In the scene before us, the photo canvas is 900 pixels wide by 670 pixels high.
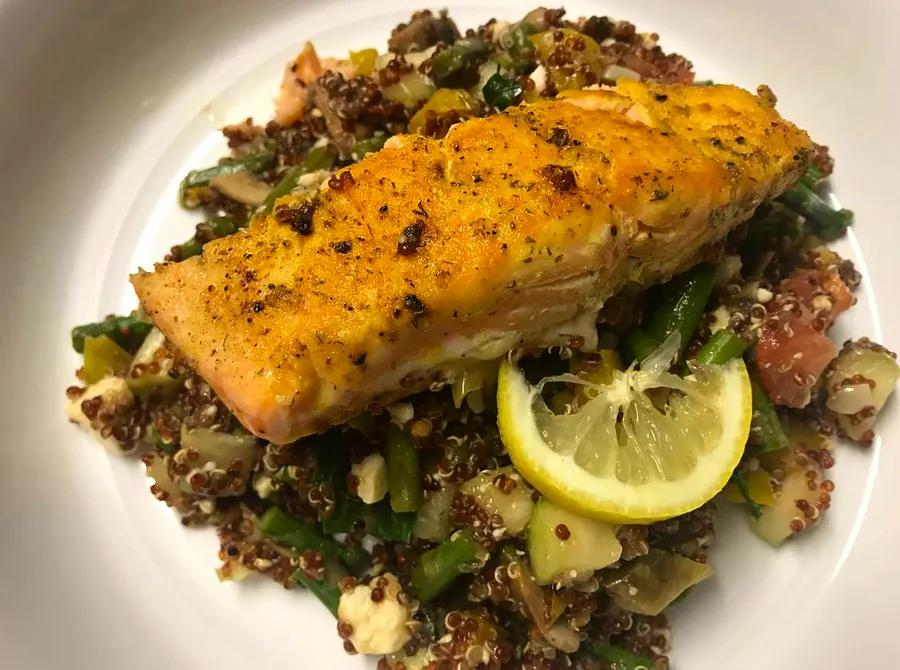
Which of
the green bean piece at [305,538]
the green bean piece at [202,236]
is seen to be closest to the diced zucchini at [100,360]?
the green bean piece at [202,236]

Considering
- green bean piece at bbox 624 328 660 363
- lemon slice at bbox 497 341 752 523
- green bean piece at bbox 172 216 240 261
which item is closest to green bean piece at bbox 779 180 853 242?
green bean piece at bbox 624 328 660 363

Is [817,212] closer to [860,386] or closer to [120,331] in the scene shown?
[860,386]

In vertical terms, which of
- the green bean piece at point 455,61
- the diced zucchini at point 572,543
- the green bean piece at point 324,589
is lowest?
the green bean piece at point 324,589

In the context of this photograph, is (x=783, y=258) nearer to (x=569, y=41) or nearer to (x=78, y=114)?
(x=569, y=41)

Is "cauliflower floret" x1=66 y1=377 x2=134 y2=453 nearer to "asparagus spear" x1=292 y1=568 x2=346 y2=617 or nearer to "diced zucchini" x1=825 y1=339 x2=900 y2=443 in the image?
"asparagus spear" x1=292 y1=568 x2=346 y2=617

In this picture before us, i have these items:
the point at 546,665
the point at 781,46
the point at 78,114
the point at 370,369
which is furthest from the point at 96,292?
the point at 781,46

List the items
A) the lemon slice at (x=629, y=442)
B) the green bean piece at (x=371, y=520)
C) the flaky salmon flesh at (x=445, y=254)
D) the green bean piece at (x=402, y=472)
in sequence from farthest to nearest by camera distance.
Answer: the green bean piece at (x=371, y=520)
the green bean piece at (x=402, y=472)
the lemon slice at (x=629, y=442)
the flaky salmon flesh at (x=445, y=254)

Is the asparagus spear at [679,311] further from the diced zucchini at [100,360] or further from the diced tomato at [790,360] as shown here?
the diced zucchini at [100,360]

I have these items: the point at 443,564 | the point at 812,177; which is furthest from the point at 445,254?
the point at 812,177
